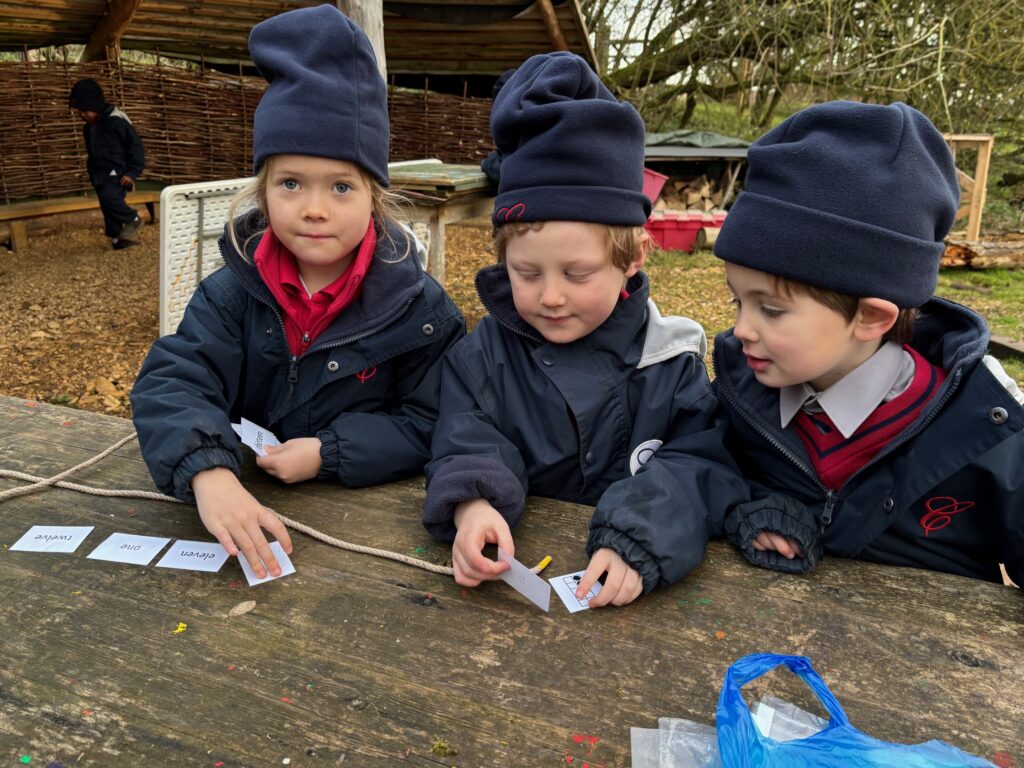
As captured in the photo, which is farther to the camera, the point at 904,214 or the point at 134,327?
the point at 134,327

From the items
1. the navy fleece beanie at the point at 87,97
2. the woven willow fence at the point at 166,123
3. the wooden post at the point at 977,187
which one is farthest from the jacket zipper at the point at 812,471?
the wooden post at the point at 977,187

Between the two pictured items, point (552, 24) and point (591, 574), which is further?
point (552, 24)

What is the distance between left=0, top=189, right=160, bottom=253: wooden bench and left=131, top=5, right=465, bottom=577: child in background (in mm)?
7583

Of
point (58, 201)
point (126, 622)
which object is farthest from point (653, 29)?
point (126, 622)

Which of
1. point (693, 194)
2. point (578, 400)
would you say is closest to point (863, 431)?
point (578, 400)

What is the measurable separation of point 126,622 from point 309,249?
92 cm

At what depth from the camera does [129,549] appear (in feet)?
4.94

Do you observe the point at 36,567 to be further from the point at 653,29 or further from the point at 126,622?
the point at 653,29

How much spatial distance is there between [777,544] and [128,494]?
1377mm

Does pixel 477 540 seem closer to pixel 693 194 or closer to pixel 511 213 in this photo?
pixel 511 213

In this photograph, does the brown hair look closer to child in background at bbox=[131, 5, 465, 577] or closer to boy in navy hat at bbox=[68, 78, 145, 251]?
child in background at bbox=[131, 5, 465, 577]

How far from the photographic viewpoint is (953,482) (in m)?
1.43

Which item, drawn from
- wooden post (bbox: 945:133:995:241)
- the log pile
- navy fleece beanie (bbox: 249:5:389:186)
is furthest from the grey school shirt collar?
wooden post (bbox: 945:133:995:241)

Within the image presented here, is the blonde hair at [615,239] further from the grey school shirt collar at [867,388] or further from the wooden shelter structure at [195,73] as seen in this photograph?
the wooden shelter structure at [195,73]
